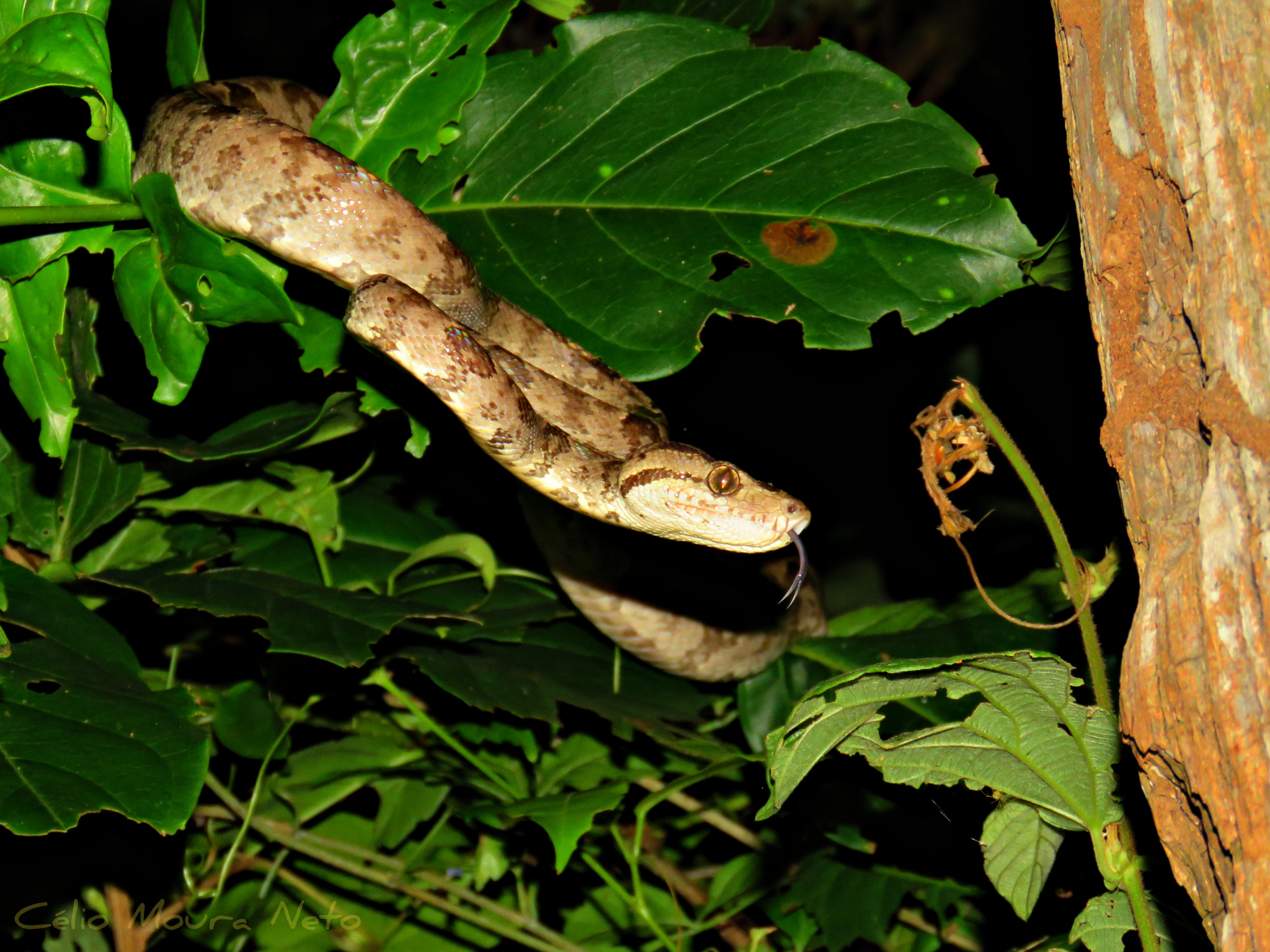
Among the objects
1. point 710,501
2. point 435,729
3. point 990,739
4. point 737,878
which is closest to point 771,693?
point 737,878

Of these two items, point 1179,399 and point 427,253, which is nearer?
point 1179,399

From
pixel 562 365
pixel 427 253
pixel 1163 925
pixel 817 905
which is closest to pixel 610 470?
pixel 562 365

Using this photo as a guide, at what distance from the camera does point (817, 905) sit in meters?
2.57

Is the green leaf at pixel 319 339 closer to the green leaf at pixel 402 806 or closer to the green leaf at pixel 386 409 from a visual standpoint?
the green leaf at pixel 386 409

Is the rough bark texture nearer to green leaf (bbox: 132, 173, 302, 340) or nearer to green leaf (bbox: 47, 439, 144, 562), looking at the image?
green leaf (bbox: 132, 173, 302, 340)

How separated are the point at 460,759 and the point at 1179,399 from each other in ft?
6.47

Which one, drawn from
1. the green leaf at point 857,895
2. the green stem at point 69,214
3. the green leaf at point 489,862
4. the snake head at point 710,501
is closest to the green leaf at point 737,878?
the green leaf at point 857,895

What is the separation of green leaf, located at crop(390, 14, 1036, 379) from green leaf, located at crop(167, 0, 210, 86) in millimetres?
533

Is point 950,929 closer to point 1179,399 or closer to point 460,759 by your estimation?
point 460,759

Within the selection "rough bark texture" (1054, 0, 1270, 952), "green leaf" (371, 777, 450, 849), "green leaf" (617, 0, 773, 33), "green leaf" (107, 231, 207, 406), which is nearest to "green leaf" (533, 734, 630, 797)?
"green leaf" (371, 777, 450, 849)

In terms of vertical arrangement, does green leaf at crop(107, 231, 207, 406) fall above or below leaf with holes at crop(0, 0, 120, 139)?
below

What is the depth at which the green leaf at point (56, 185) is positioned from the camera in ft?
6.42

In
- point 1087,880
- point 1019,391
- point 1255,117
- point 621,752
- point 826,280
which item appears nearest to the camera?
point 1255,117

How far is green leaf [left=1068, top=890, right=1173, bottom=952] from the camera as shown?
1581mm
